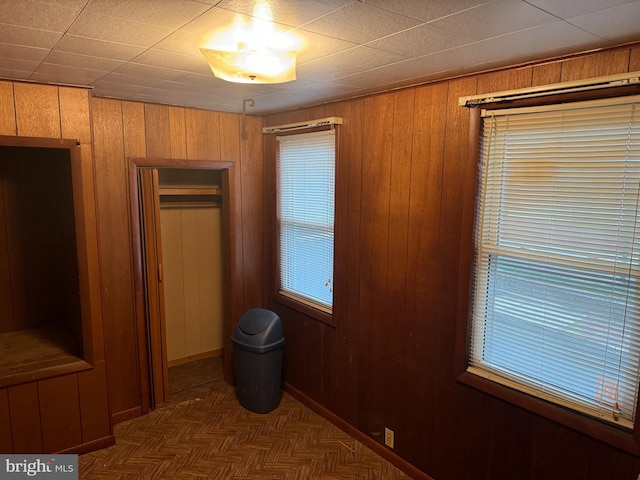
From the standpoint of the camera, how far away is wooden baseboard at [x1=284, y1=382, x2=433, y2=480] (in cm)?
273

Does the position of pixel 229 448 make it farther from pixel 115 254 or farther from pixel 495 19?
pixel 495 19

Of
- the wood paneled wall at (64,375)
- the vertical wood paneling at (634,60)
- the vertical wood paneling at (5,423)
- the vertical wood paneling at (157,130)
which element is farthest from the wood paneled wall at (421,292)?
the vertical wood paneling at (5,423)

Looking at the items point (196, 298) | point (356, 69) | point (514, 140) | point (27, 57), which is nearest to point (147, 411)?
point (196, 298)

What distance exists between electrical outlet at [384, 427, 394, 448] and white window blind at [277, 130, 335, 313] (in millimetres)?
935

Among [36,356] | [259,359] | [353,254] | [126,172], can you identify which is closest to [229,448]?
[259,359]

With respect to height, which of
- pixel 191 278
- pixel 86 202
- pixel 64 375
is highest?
pixel 86 202

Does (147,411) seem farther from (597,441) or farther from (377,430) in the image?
(597,441)

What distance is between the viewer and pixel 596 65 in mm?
1812

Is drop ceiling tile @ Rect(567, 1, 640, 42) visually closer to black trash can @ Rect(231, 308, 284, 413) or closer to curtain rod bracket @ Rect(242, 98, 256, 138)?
curtain rod bracket @ Rect(242, 98, 256, 138)

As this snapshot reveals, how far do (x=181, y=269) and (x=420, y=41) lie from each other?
3.32m

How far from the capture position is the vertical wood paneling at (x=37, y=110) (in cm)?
253

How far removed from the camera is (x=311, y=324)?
348 cm

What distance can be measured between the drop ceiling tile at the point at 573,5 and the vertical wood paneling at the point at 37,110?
2.60 meters

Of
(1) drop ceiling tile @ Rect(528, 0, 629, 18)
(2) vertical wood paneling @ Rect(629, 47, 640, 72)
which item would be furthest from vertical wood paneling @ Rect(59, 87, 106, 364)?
(2) vertical wood paneling @ Rect(629, 47, 640, 72)
